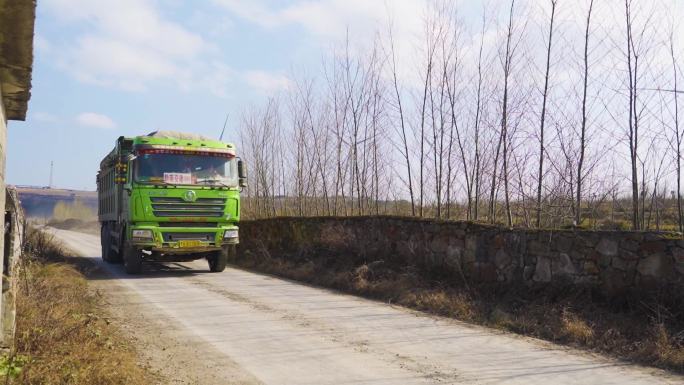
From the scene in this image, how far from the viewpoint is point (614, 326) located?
707cm

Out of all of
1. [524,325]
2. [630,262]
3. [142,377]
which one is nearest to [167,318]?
[142,377]

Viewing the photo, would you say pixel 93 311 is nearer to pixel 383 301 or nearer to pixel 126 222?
pixel 383 301

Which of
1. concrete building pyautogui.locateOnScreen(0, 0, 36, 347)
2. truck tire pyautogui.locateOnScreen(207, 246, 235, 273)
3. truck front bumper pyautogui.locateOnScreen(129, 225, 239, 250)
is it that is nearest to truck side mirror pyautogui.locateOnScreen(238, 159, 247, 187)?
truck front bumper pyautogui.locateOnScreen(129, 225, 239, 250)

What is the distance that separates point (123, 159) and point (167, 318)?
652 cm

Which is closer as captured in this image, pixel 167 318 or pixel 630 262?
pixel 630 262

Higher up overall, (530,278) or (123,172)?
(123,172)

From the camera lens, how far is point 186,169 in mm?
13828

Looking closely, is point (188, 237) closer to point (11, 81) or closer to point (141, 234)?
point (141, 234)

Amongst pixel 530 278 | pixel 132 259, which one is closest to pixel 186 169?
pixel 132 259

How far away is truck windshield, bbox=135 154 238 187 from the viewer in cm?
1350

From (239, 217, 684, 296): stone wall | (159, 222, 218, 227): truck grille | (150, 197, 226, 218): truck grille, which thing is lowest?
(239, 217, 684, 296): stone wall

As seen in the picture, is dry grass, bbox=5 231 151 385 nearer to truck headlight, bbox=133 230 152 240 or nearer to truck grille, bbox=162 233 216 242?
truck headlight, bbox=133 230 152 240

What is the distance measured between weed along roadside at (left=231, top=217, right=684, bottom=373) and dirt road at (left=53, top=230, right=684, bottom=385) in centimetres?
54

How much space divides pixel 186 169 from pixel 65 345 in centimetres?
866
